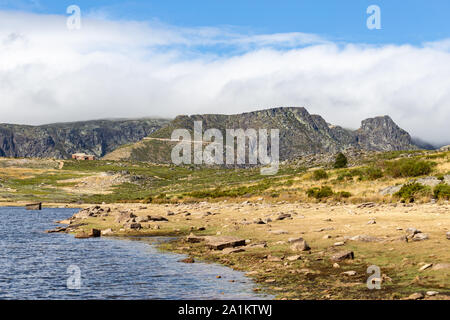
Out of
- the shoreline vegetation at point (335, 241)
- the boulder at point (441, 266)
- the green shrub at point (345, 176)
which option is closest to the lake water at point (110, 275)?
the shoreline vegetation at point (335, 241)

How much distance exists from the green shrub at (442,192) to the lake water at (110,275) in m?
26.1

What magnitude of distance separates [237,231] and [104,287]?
15.5 meters

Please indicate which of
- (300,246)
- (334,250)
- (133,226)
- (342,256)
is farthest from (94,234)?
(342,256)

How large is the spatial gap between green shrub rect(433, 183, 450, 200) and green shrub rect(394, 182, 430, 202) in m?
1.04

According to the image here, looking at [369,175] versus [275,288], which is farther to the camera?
[369,175]

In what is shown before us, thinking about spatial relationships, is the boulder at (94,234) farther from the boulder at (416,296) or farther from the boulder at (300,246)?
the boulder at (416,296)

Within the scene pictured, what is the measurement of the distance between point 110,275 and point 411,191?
33183 mm

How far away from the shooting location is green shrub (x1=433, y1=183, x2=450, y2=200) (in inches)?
1624

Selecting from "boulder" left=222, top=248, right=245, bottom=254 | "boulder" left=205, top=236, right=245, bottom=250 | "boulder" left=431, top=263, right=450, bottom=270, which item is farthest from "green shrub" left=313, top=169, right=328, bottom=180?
"boulder" left=431, top=263, right=450, bottom=270

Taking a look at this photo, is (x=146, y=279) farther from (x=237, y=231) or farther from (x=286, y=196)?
(x=286, y=196)

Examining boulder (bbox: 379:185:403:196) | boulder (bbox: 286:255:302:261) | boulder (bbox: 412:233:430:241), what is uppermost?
boulder (bbox: 379:185:403:196)

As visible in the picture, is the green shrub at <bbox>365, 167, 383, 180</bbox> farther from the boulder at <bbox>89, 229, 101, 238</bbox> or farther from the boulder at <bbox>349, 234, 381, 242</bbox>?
the boulder at <bbox>349, 234, 381, 242</bbox>

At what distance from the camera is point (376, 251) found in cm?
2109
